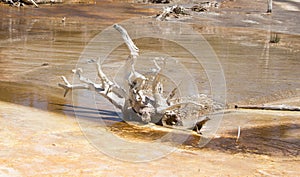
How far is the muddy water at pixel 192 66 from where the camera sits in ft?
28.0

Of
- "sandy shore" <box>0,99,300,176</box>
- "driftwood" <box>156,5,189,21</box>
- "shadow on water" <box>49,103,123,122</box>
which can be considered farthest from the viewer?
"driftwood" <box>156,5,189,21</box>

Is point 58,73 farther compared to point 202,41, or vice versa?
point 202,41

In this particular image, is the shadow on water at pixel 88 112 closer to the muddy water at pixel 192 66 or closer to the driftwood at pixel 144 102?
the muddy water at pixel 192 66

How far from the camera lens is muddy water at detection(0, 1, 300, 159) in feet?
28.0

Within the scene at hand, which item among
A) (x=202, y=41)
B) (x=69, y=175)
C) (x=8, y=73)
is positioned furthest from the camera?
(x=202, y=41)

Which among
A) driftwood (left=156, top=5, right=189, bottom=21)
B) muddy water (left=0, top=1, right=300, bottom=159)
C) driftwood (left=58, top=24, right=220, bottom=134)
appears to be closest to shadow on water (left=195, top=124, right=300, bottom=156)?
muddy water (left=0, top=1, right=300, bottom=159)

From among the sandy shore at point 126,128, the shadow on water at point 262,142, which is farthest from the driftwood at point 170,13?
the shadow on water at point 262,142

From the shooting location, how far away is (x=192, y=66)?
13.7m

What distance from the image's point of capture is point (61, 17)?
2530 cm

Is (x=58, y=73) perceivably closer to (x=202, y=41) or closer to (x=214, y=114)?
(x=214, y=114)

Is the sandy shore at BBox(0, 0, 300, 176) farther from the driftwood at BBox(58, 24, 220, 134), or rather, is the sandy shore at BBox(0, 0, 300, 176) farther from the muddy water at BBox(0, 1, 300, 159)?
the driftwood at BBox(58, 24, 220, 134)

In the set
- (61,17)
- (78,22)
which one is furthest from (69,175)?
(61,17)

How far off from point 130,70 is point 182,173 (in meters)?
2.90

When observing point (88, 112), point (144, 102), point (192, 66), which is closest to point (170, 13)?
point (192, 66)
